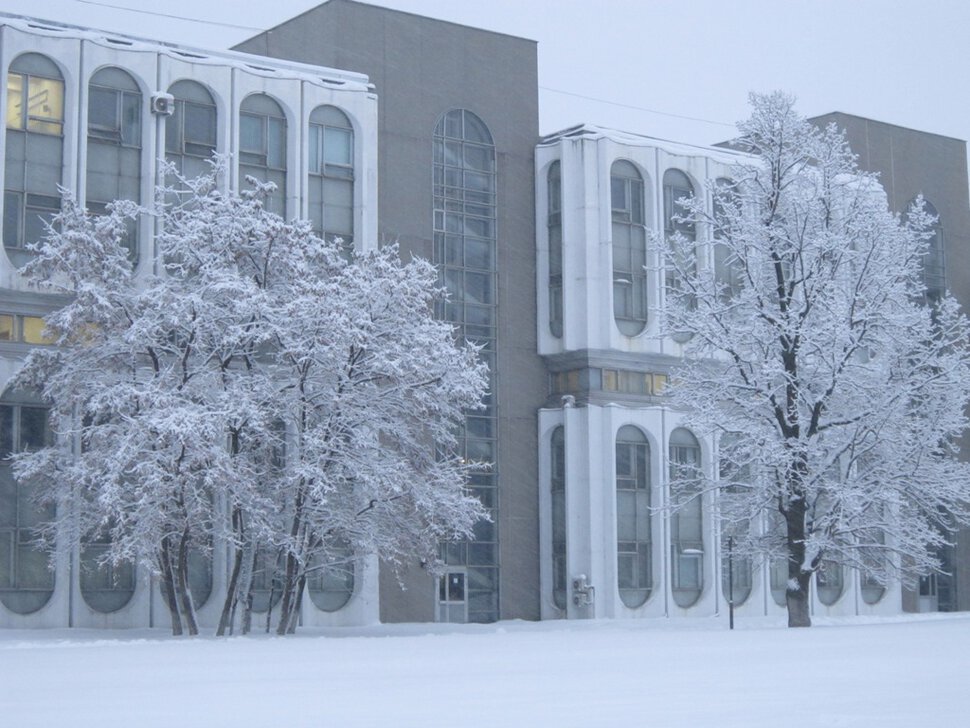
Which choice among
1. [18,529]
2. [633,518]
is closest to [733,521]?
[633,518]

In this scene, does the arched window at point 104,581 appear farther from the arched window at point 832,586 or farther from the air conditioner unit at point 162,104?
the arched window at point 832,586

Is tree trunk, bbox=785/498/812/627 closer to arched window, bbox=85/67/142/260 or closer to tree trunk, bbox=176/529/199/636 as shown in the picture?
tree trunk, bbox=176/529/199/636

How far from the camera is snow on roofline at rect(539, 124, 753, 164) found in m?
54.2

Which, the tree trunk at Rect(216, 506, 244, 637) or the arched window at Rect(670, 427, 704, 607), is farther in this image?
the arched window at Rect(670, 427, 704, 607)

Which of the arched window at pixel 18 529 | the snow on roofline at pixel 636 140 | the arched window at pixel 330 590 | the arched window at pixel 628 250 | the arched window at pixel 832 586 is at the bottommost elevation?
the arched window at pixel 832 586

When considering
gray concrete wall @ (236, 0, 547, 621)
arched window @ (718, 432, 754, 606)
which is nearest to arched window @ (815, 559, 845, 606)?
arched window @ (718, 432, 754, 606)

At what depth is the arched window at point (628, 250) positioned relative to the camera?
53.8m

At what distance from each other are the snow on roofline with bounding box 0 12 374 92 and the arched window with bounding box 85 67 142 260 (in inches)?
44.3

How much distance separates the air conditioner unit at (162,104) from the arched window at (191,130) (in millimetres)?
810

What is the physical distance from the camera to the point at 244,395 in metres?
34.3

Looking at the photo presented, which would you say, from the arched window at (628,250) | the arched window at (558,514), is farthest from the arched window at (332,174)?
the arched window at (558,514)

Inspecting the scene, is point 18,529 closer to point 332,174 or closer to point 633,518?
point 332,174

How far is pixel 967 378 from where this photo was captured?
3303 cm

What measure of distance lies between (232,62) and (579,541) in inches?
788
